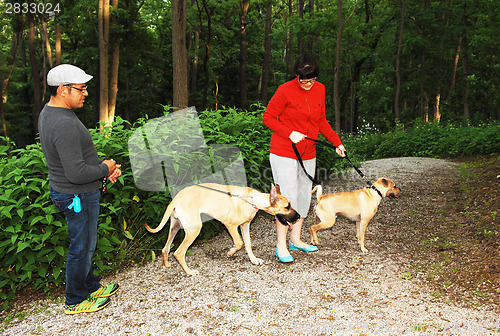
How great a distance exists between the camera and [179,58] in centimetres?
928

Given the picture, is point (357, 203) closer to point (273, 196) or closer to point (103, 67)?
point (273, 196)

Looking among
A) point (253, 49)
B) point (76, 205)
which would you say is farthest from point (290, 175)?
point (253, 49)

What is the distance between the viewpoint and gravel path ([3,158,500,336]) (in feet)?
10.5

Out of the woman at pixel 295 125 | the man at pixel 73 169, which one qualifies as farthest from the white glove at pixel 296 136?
the man at pixel 73 169

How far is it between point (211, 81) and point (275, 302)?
90.0 feet

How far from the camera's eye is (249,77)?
33406 mm

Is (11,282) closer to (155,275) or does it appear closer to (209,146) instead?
(155,275)

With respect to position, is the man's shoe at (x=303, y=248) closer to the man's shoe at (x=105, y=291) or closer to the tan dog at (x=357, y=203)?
the tan dog at (x=357, y=203)

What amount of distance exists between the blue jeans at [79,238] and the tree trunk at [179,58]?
20.0ft

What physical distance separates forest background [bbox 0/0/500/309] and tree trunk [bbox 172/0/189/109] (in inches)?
1.2

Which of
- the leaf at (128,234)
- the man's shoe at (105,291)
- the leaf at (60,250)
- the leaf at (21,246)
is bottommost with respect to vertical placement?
the man's shoe at (105,291)

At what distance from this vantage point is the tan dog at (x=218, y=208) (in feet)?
13.4

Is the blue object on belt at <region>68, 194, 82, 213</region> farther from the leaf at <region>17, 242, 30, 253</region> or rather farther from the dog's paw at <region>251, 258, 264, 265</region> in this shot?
the dog's paw at <region>251, 258, 264, 265</region>

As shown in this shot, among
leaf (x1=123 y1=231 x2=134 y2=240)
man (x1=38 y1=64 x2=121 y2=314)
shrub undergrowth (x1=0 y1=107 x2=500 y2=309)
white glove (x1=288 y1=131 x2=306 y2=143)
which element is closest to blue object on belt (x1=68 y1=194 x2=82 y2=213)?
man (x1=38 y1=64 x2=121 y2=314)
